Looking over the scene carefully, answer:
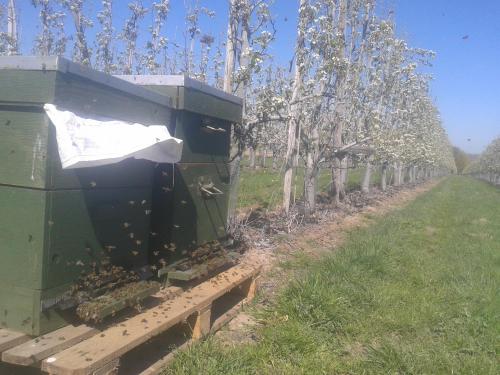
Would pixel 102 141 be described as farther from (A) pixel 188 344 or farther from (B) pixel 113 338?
(A) pixel 188 344

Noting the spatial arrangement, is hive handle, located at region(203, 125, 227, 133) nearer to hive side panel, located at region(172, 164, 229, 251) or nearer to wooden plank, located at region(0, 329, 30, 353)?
hive side panel, located at region(172, 164, 229, 251)

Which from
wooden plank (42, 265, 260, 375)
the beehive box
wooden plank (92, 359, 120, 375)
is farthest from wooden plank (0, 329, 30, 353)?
the beehive box

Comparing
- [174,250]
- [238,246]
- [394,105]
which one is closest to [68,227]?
[174,250]

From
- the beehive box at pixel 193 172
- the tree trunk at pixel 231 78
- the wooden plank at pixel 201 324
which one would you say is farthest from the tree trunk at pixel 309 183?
the wooden plank at pixel 201 324

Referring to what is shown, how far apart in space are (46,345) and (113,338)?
1.40ft

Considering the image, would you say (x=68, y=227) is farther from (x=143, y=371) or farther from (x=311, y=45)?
(x=311, y=45)

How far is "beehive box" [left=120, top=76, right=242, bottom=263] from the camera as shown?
4062mm

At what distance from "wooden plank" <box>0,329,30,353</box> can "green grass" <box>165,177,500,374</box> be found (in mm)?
1144

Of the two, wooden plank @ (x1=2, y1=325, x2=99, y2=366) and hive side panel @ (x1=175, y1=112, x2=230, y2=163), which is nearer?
wooden plank @ (x1=2, y1=325, x2=99, y2=366)

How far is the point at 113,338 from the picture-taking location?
307cm

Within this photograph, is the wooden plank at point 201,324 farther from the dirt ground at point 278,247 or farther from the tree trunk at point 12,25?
the tree trunk at point 12,25

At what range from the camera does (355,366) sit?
4102mm

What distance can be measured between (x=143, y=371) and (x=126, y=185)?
4.53 feet

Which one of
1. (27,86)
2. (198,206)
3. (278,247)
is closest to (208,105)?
(198,206)
